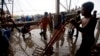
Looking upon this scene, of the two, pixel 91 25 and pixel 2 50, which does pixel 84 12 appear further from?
pixel 2 50

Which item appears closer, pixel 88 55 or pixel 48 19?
pixel 88 55

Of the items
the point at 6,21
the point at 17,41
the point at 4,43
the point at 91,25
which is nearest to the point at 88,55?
the point at 91,25

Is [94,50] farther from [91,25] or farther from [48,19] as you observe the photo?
[48,19]

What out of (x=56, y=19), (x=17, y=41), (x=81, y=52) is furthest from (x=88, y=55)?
(x=56, y=19)

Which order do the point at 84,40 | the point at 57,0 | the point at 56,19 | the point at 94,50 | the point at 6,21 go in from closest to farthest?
1. the point at 84,40
2. the point at 94,50
3. the point at 6,21
4. the point at 56,19
5. the point at 57,0

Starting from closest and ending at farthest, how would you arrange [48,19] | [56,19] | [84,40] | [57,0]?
[84,40], [48,19], [56,19], [57,0]

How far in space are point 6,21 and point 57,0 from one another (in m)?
10.9

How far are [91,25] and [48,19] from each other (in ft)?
28.2

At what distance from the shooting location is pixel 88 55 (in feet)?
13.7

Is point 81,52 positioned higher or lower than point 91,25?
lower

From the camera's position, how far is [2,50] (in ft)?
13.8

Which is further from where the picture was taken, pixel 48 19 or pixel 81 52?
pixel 48 19

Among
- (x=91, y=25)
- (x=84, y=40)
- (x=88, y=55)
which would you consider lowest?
(x=88, y=55)

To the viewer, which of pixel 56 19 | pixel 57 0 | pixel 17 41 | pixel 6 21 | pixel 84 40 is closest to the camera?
pixel 84 40
